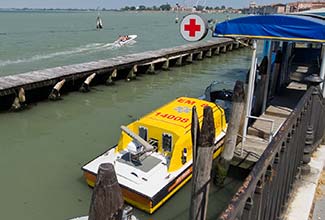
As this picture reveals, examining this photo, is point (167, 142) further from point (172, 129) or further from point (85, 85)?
point (85, 85)

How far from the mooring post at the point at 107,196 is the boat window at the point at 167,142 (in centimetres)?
559

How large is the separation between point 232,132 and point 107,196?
5624 mm

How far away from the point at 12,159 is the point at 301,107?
8525 mm

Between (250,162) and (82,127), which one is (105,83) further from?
(250,162)

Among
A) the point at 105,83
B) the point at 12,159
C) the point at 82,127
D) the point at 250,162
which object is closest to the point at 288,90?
the point at 250,162

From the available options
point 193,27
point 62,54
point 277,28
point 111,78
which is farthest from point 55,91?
point 62,54

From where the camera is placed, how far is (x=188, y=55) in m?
26.6

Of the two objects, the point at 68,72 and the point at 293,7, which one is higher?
the point at 293,7

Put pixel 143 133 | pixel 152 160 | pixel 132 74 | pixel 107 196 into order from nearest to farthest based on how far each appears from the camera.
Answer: pixel 107 196 < pixel 152 160 < pixel 143 133 < pixel 132 74

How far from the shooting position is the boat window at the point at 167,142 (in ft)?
24.5

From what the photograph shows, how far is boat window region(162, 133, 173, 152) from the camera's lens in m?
7.47

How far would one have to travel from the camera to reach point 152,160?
742 centimetres

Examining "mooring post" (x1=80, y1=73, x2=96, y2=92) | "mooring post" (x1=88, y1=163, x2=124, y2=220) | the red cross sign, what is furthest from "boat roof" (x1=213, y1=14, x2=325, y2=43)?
"mooring post" (x1=80, y1=73, x2=96, y2=92)

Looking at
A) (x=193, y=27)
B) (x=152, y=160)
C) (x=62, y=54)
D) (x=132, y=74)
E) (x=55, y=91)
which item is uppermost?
(x=193, y=27)
